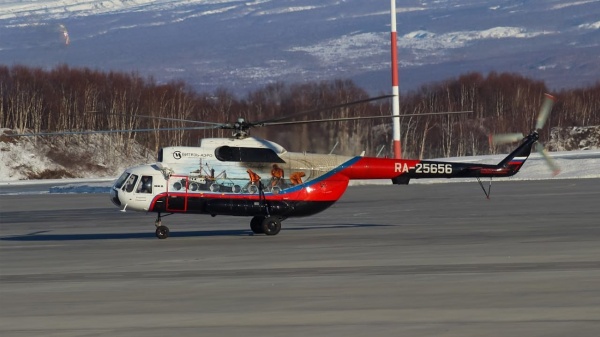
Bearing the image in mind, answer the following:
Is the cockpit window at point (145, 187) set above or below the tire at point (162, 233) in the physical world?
above

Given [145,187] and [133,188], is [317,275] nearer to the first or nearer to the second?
[145,187]

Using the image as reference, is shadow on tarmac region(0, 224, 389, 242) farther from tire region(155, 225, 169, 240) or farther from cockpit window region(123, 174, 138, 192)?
cockpit window region(123, 174, 138, 192)

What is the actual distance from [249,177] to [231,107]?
3904cm

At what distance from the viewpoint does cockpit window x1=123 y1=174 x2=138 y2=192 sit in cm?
2736

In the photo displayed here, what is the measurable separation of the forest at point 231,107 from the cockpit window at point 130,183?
23079mm

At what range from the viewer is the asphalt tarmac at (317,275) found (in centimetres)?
1452

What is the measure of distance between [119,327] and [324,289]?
3867 millimetres

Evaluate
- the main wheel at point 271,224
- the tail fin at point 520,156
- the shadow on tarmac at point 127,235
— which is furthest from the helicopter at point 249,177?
the shadow on tarmac at point 127,235

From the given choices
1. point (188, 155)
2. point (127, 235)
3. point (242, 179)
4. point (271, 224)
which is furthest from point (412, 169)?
point (127, 235)

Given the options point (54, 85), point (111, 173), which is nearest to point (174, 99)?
point (111, 173)

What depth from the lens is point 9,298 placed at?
1761cm

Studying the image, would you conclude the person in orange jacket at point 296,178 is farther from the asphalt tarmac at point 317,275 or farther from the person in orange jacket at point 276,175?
the asphalt tarmac at point 317,275

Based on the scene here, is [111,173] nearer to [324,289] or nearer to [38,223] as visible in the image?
[38,223]

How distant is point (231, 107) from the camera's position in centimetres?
6625
